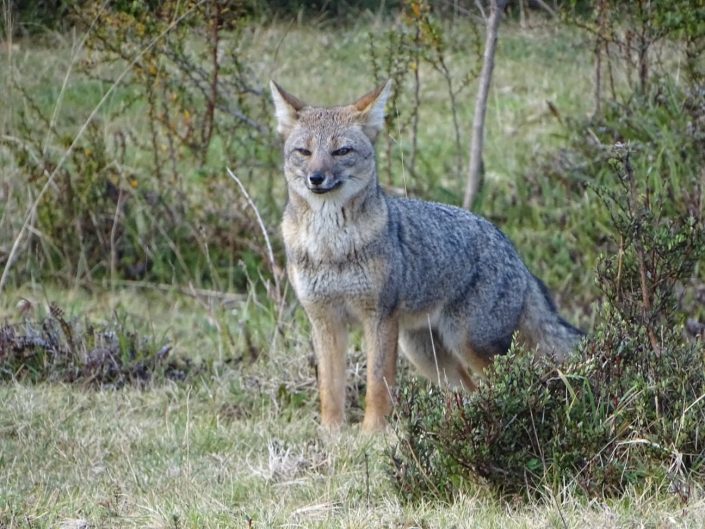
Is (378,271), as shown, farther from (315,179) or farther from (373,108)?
(373,108)

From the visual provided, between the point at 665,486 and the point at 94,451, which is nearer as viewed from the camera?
the point at 665,486

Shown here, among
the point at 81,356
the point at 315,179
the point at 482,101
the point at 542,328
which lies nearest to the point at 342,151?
the point at 315,179

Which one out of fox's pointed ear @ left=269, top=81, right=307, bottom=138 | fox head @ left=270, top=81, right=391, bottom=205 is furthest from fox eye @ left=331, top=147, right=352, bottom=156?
fox's pointed ear @ left=269, top=81, right=307, bottom=138

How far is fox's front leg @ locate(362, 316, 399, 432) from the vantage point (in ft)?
20.3

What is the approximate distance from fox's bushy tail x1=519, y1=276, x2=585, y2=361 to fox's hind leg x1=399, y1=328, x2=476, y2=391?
39 cm

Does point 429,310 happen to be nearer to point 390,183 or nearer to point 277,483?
point 277,483

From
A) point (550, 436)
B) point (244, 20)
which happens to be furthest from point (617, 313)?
point (244, 20)

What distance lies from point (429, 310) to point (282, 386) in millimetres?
874

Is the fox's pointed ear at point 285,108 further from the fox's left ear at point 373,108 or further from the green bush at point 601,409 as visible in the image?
the green bush at point 601,409

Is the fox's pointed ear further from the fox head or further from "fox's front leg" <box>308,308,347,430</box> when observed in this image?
"fox's front leg" <box>308,308,347,430</box>

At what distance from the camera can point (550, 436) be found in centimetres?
460

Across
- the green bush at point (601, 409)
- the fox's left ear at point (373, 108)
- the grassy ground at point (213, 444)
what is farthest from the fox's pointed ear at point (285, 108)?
the green bush at point (601, 409)

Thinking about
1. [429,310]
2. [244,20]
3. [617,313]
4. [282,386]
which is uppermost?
[244,20]

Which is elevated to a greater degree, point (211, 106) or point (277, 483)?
point (211, 106)
